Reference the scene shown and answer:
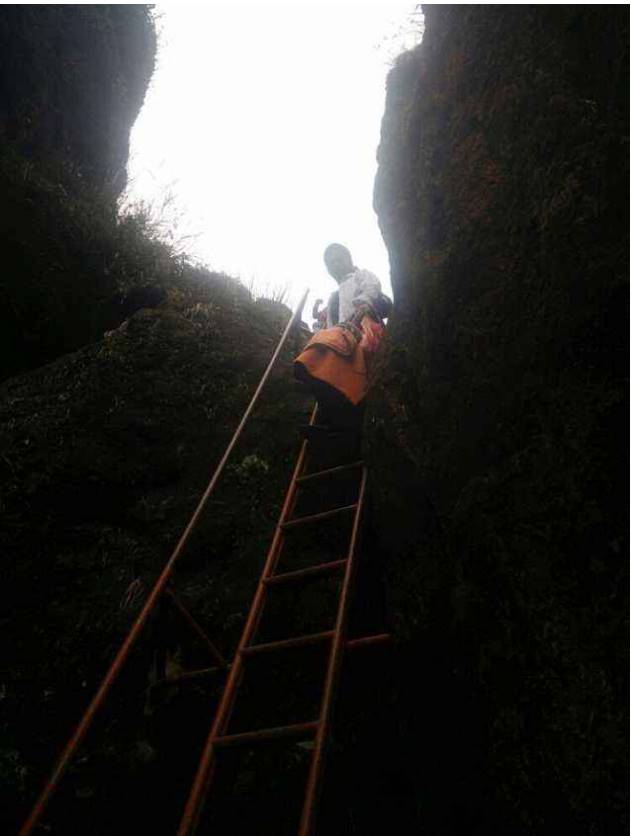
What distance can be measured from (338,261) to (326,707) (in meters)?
4.18

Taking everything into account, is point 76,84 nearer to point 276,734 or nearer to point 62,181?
point 62,181

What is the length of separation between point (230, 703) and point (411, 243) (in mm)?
→ 2660

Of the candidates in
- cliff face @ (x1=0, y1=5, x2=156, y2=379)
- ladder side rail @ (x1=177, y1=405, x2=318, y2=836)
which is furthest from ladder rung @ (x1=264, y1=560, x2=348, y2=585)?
cliff face @ (x1=0, y1=5, x2=156, y2=379)

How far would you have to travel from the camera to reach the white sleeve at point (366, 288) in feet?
13.7

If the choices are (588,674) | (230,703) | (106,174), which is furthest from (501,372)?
(106,174)

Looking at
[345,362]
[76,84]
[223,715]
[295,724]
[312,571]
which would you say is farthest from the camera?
[76,84]

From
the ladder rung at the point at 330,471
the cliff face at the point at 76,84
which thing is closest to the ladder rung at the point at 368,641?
the ladder rung at the point at 330,471

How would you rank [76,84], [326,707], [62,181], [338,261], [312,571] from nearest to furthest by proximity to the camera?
1. [326,707]
2. [312,571]
3. [338,261]
4. [62,181]
5. [76,84]

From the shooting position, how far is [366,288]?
438 centimetres

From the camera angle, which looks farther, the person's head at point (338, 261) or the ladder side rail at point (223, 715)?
the person's head at point (338, 261)

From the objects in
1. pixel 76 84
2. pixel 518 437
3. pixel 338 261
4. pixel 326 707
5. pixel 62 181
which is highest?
pixel 76 84

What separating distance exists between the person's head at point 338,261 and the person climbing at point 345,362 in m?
0.69

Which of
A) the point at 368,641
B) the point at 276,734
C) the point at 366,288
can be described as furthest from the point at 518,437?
the point at 366,288

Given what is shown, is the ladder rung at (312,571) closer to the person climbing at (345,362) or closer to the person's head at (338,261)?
the person climbing at (345,362)
